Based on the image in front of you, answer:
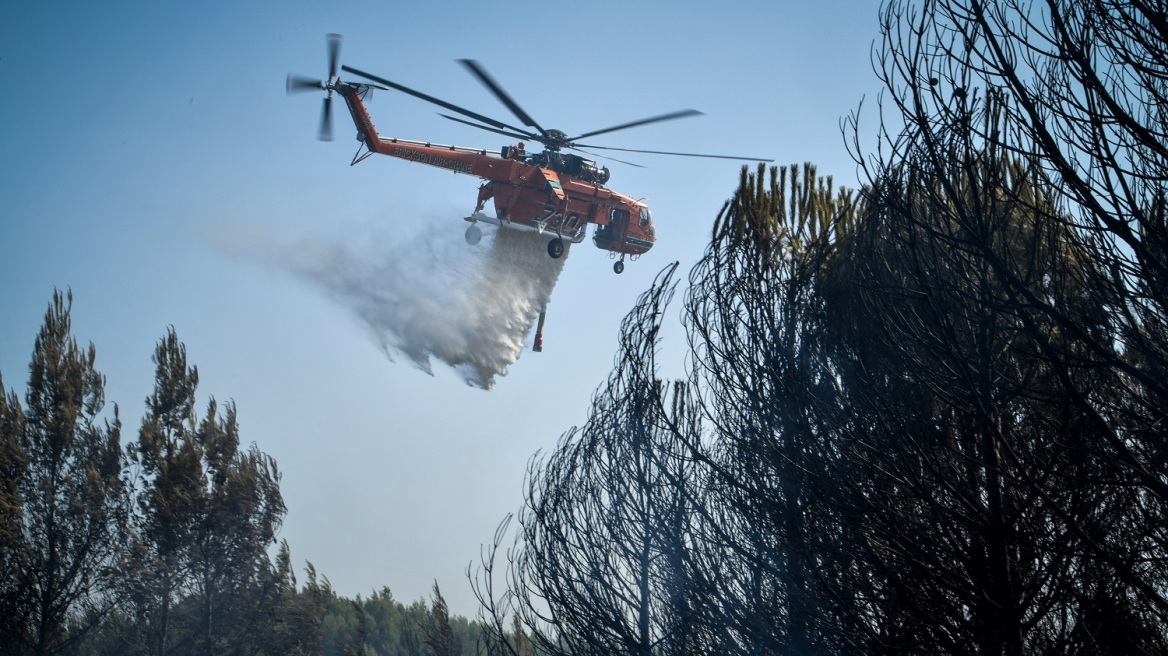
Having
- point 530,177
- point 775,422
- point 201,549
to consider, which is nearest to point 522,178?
point 530,177

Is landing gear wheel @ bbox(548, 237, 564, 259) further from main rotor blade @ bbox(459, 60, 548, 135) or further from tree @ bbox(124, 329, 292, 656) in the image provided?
tree @ bbox(124, 329, 292, 656)

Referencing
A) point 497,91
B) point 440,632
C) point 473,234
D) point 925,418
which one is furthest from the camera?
point 473,234

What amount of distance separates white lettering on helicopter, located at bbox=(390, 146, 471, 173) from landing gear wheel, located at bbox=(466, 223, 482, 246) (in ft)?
4.43

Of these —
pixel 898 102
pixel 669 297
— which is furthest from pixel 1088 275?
pixel 669 297

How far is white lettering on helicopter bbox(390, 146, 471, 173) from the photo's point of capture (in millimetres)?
20609

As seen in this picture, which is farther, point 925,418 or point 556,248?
point 556,248

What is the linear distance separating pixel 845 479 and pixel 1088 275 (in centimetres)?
199

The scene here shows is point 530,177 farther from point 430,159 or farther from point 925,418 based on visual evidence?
point 925,418

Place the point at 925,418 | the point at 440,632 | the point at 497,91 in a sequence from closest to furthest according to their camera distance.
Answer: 1. the point at 925,418
2. the point at 440,632
3. the point at 497,91

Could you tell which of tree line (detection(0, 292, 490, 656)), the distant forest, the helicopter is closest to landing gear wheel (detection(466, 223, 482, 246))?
the helicopter

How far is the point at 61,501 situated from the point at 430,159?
10.2 meters

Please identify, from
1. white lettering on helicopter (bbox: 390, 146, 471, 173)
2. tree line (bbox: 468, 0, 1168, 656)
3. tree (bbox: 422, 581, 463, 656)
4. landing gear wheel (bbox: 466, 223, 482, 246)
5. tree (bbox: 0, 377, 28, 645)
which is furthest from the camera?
landing gear wheel (bbox: 466, 223, 482, 246)

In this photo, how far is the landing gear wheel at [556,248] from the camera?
22.5m

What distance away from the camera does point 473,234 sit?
22047 millimetres
